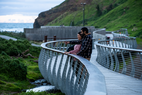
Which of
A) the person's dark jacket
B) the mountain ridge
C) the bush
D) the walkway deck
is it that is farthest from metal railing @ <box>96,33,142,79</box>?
the mountain ridge

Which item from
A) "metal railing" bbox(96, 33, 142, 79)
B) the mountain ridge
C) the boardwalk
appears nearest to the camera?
the boardwalk

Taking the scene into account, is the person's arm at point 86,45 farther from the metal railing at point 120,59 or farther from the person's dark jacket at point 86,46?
the metal railing at point 120,59

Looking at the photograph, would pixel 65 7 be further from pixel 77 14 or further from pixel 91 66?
pixel 91 66

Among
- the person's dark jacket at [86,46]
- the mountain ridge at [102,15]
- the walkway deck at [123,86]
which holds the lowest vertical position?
the walkway deck at [123,86]

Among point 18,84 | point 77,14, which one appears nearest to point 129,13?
point 77,14

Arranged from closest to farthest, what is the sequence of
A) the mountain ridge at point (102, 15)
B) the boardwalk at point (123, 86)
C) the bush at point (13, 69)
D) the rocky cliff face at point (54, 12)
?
the boardwalk at point (123, 86), the bush at point (13, 69), the mountain ridge at point (102, 15), the rocky cliff face at point (54, 12)

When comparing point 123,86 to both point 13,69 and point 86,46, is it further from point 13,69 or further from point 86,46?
point 13,69

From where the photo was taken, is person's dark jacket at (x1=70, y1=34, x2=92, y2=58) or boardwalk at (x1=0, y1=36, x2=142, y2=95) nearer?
boardwalk at (x1=0, y1=36, x2=142, y2=95)

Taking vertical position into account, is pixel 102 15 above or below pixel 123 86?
above

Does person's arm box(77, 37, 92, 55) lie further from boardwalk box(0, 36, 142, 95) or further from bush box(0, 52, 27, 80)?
bush box(0, 52, 27, 80)

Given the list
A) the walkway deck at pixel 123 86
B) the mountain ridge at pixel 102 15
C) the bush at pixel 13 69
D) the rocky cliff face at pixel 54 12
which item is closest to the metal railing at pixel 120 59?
the walkway deck at pixel 123 86

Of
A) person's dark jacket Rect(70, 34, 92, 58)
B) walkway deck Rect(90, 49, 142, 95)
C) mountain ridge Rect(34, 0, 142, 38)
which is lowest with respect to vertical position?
walkway deck Rect(90, 49, 142, 95)

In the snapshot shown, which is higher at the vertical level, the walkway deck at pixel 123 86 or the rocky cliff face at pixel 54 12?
the rocky cliff face at pixel 54 12

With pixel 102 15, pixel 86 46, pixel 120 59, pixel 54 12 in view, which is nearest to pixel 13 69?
pixel 86 46
